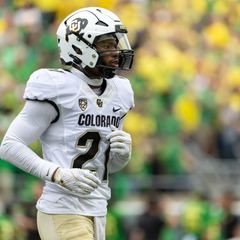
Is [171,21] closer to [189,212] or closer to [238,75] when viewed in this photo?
[238,75]

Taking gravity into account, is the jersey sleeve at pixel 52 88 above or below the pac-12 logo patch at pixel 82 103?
above

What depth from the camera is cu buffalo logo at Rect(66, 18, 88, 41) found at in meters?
5.03

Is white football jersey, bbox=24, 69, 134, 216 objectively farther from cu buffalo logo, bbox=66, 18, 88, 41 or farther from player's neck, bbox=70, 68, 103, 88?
cu buffalo logo, bbox=66, 18, 88, 41

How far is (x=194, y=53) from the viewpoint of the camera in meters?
12.2

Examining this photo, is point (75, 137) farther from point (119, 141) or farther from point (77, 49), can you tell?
point (77, 49)

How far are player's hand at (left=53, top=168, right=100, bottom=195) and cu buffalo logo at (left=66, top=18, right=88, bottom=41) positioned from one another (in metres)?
0.70

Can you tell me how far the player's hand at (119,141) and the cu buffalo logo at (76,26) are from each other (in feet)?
1.68

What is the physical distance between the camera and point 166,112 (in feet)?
37.0

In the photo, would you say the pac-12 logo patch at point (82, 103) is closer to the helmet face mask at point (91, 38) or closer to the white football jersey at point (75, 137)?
the white football jersey at point (75, 137)

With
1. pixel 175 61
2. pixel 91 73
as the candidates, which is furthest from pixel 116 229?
pixel 91 73

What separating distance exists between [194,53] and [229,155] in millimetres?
1566

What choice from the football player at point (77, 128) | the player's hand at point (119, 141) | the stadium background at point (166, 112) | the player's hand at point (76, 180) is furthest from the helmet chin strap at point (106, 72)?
the stadium background at point (166, 112)

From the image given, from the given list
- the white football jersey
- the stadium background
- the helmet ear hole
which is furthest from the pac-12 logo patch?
the stadium background

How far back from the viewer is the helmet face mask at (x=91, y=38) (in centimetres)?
502
